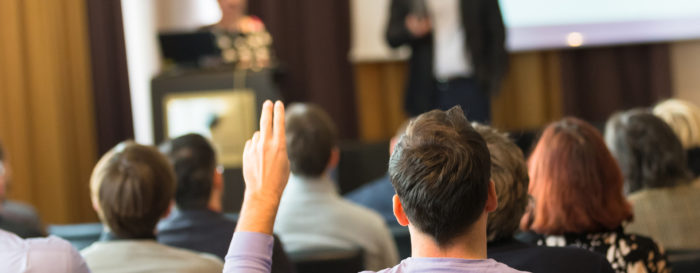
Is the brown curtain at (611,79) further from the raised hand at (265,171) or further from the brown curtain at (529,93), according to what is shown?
the raised hand at (265,171)

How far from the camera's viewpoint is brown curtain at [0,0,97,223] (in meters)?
4.23

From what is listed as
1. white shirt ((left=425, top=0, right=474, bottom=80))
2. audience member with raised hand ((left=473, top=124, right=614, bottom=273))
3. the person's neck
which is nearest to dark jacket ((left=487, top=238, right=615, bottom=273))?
audience member with raised hand ((left=473, top=124, right=614, bottom=273))

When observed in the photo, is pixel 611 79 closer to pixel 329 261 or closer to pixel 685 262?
pixel 685 262

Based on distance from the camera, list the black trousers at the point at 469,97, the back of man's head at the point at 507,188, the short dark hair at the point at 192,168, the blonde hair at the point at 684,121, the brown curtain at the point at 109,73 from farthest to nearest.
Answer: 1. the brown curtain at the point at 109,73
2. the black trousers at the point at 469,97
3. the blonde hair at the point at 684,121
4. the short dark hair at the point at 192,168
5. the back of man's head at the point at 507,188

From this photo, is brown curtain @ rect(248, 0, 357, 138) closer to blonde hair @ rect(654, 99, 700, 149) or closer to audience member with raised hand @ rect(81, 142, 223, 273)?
blonde hair @ rect(654, 99, 700, 149)

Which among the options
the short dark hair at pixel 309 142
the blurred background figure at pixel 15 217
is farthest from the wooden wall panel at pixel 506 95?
the short dark hair at pixel 309 142

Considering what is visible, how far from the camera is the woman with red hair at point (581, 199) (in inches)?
70.7

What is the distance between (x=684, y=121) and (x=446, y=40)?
2.11m

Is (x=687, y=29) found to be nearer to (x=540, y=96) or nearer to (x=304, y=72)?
(x=540, y=96)

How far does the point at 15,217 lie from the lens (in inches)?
111

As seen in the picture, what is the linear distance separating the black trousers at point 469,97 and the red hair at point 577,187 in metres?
2.71

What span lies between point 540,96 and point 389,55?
3.50ft

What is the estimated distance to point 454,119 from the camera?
1.13m

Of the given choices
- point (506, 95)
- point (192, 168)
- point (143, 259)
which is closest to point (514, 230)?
point (143, 259)
